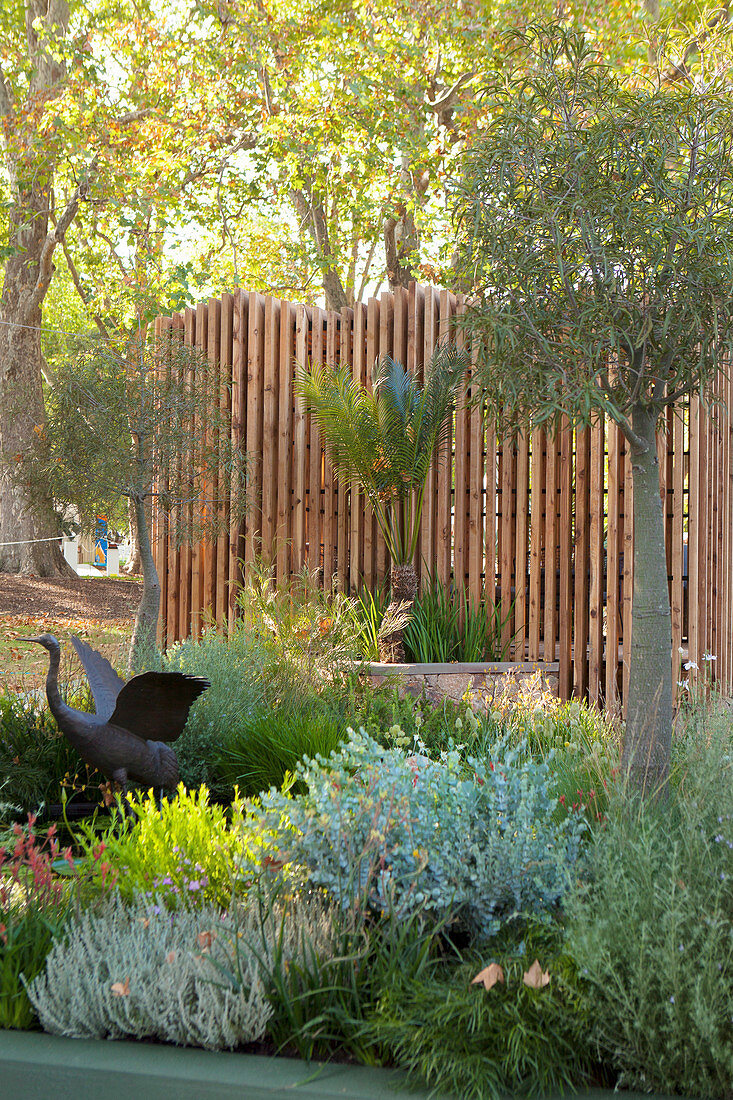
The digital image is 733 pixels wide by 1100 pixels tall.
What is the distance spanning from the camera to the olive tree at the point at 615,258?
10.2 ft

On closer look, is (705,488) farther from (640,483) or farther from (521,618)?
(640,483)

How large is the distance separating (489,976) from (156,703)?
1.94 m

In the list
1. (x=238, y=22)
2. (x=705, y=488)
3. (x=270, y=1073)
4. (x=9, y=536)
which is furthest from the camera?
(x=9, y=536)

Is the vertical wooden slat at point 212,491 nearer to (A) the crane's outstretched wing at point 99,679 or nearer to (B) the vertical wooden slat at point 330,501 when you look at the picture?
(B) the vertical wooden slat at point 330,501

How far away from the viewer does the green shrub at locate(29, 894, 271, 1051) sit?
1959 millimetres

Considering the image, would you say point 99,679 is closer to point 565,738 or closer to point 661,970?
point 565,738

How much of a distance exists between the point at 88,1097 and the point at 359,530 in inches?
220

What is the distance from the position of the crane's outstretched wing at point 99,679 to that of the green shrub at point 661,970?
7.55ft

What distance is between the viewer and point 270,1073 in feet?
6.13

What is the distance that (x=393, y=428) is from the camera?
255 inches

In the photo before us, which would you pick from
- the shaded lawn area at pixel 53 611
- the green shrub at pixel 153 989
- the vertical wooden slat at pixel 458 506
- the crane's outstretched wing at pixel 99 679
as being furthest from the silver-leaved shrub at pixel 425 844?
the shaded lawn area at pixel 53 611

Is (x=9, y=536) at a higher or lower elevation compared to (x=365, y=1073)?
higher

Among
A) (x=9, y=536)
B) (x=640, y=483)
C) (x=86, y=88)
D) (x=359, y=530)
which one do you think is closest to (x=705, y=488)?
(x=359, y=530)

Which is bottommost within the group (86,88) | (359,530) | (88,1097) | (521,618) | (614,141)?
(88,1097)
